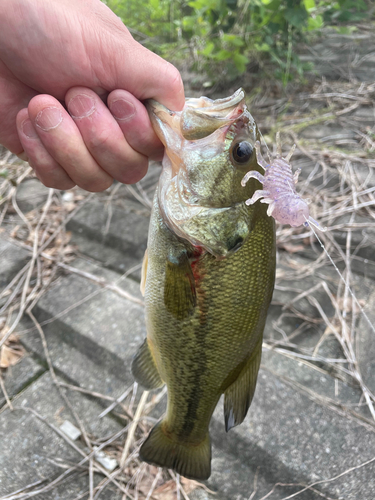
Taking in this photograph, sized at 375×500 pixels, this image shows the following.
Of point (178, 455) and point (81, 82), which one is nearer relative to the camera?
point (81, 82)

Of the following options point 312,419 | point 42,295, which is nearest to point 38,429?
point 42,295

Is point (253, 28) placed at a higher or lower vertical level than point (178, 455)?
higher

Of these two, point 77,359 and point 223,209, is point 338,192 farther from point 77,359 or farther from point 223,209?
point 77,359

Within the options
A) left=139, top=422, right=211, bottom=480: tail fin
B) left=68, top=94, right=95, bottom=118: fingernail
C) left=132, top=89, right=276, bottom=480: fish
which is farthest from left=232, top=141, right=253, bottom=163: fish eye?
left=139, top=422, right=211, bottom=480: tail fin

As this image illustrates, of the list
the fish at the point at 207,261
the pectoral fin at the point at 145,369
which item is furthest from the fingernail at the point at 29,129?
the pectoral fin at the point at 145,369

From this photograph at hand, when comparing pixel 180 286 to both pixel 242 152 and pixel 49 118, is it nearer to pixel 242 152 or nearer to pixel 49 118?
pixel 242 152

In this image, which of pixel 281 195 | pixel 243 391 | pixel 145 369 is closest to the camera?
pixel 281 195

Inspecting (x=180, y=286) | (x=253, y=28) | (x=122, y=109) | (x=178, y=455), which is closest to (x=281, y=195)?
(x=180, y=286)
